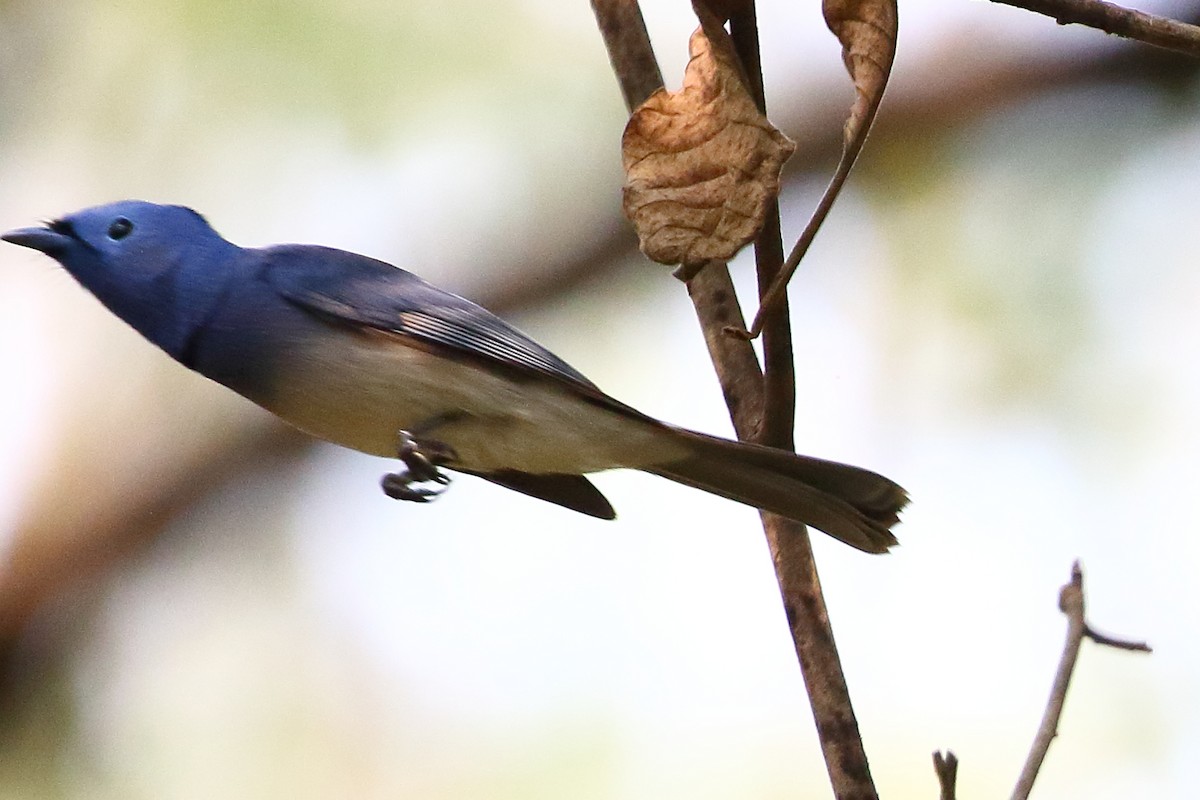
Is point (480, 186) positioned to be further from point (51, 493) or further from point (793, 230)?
point (51, 493)

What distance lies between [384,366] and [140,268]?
206 millimetres

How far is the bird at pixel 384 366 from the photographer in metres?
0.93

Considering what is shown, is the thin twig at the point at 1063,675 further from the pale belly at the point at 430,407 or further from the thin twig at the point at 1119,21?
the thin twig at the point at 1119,21

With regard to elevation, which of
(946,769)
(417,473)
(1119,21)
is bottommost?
(946,769)

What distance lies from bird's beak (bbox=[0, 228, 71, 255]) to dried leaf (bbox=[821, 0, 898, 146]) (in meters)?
0.59

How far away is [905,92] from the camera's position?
1860mm

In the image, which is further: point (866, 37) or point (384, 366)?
point (384, 366)

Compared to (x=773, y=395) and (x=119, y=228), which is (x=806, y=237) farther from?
(x=119, y=228)

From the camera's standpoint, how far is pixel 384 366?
943 mm

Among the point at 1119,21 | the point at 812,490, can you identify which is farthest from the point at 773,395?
the point at 1119,21

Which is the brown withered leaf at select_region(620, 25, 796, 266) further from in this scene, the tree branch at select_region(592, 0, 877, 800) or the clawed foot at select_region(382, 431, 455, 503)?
the clawed foot at select_region(382, 431, 455, 503)

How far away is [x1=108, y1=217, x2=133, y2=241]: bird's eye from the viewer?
3.11 ft

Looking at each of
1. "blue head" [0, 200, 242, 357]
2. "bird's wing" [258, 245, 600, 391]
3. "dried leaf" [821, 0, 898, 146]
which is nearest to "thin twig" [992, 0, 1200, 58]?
"dried leaf" [821, 0, 898, 146]

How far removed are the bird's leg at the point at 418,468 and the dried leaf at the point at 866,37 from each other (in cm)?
43
